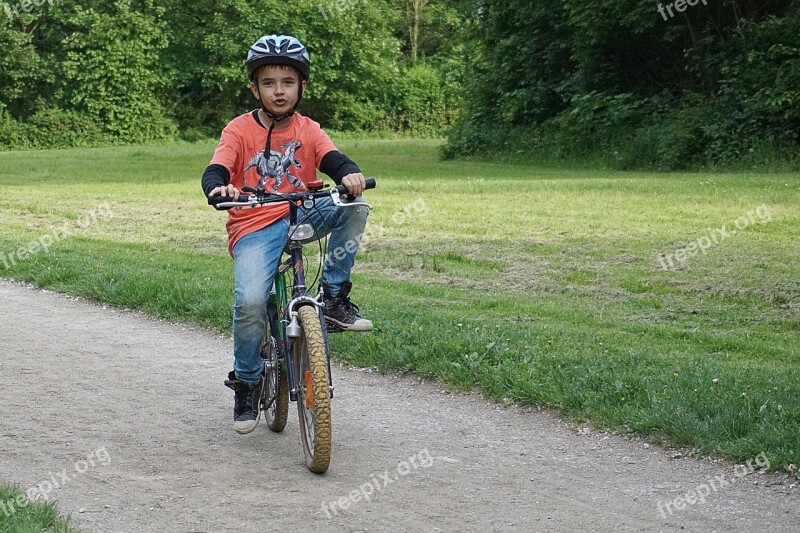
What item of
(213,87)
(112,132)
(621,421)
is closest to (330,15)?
(213,87)

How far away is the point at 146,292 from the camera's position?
1041 centimetres

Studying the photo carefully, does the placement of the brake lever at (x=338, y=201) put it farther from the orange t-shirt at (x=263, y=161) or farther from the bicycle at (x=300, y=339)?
the orange t-shirt at (x=263, y=161)

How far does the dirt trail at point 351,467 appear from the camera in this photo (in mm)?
4797

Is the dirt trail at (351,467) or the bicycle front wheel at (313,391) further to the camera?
the bicycle front wheel at (313,391)

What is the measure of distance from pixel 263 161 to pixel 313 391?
1.27 metres

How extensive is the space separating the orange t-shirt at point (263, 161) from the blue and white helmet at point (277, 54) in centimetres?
31

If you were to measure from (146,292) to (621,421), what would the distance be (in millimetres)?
5428

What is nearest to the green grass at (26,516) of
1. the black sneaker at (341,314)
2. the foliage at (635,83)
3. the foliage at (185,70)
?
the black sneaker at (341,314)

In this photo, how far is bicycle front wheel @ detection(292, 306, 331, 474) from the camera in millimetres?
5250

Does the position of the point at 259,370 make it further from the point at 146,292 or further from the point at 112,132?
the point at 112,132

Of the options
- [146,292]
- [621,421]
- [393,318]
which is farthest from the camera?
[146,292]

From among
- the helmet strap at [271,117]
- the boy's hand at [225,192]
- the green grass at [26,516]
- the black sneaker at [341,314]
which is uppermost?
the helmet strap at [271,117]

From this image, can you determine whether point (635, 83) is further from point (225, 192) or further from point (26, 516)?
point (26, 516)

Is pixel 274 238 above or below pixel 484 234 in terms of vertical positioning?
above
